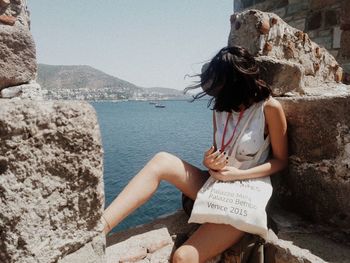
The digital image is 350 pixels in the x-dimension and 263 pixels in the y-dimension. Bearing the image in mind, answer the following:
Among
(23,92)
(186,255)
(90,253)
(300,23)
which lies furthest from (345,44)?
(90,253)

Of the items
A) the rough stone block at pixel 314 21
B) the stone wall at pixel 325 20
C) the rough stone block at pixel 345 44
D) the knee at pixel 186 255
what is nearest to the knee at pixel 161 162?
the knee at pixel 186 255

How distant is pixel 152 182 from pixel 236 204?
19.6 inches

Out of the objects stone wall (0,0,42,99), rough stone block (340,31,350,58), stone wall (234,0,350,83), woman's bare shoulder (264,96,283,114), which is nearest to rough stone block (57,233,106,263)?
stone wall (0,0,42,99)

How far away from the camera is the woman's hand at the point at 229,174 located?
1.88 m

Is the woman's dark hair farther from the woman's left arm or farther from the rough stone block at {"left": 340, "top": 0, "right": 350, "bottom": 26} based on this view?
the rough stone block at {"left": 340, "top": 0, "right": 350, "bottom": 26}

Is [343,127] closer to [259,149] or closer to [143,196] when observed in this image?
[259,149]

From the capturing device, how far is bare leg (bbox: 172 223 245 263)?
5.45ft

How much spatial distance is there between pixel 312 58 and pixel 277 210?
1.59 metres

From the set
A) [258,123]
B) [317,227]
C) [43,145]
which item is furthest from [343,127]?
[43,145]

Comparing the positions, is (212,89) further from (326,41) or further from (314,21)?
(314,21)

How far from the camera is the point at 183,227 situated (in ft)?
6.62

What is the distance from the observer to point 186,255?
5.42 ft

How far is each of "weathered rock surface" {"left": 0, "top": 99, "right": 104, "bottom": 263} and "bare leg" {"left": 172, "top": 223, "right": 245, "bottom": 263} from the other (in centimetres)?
62

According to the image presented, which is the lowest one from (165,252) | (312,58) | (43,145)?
(165,252)
